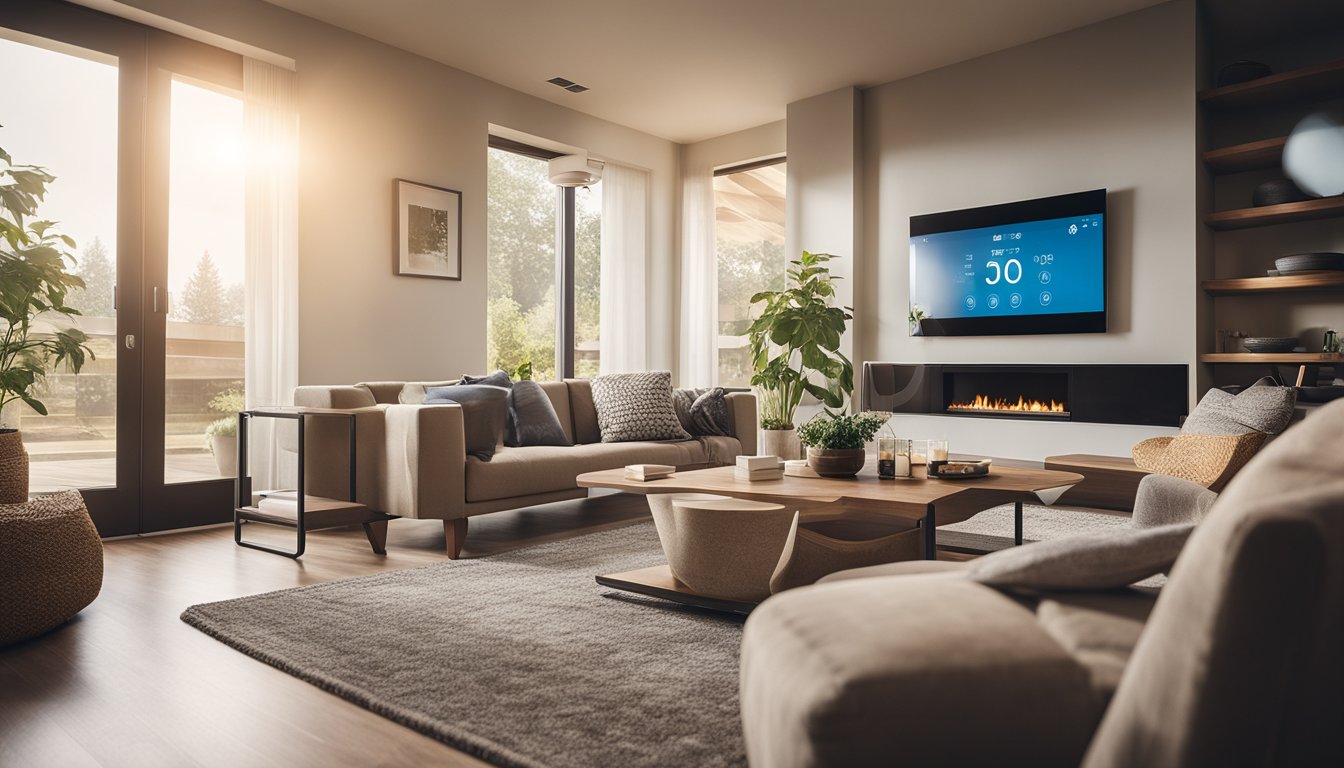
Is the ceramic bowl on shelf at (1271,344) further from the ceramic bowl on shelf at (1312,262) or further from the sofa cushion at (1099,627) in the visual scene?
the sofa cushion at (1099,627)

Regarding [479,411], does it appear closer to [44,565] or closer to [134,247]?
[44,565]

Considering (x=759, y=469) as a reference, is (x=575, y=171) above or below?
above

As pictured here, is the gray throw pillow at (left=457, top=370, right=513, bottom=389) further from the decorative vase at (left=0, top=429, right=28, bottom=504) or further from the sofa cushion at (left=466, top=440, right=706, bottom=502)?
the decorative vase at (left=0, top=429, right=28, bottom=504)

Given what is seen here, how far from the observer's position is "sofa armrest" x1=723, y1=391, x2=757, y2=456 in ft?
16.9

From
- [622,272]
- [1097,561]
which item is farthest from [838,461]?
[622,272]

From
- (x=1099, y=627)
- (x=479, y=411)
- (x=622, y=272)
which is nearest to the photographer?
(x=1099, y=627)

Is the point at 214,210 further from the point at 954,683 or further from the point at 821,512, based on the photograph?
the point at 954,683

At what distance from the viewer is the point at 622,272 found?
6.96 meters

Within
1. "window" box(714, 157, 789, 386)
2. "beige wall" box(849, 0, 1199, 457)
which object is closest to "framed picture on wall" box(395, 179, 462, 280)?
"window" box(714, 157, 789, 386)

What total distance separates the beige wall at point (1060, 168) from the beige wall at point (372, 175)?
2785 millimetres

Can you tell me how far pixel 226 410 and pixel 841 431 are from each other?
3.43 meters

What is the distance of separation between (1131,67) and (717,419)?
10.6 feet

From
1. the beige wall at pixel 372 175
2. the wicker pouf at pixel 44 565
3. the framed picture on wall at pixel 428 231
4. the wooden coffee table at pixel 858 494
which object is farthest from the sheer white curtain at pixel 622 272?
the wicker pouf at pixel 44 565

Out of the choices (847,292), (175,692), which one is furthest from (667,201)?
(175,692)
